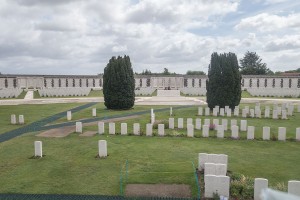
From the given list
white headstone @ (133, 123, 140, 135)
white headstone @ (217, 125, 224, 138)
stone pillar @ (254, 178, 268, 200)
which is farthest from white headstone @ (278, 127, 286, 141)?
stone pillar @ (254, 178, 268, 200)

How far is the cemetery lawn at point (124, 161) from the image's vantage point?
10227mm

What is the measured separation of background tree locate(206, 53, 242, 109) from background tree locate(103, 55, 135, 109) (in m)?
8.15

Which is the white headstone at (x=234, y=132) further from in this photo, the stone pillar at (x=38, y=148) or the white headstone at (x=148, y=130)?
the stone pillar at (x=38, y=148)

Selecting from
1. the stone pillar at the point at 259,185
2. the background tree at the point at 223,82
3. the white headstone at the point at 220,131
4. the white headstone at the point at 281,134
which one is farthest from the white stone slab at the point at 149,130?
the background tree at the point at 223,82

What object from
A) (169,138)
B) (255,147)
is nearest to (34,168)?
(169,138)

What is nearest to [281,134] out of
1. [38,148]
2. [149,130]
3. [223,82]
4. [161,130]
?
[161,130]

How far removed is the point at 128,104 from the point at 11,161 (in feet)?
65.7

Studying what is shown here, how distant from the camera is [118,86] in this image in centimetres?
3222

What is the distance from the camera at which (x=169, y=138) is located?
57.4 feet

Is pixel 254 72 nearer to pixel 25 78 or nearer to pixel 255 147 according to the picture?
pixel 25 78

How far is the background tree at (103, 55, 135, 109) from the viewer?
3219cm

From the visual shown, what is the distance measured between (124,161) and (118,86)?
19950mm

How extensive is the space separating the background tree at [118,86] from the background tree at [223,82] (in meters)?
8.15

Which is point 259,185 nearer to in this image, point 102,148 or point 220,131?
point 102,148
